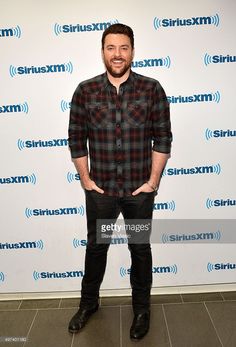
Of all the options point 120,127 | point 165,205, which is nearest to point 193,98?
point 120,127

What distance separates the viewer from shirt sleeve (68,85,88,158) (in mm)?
2037

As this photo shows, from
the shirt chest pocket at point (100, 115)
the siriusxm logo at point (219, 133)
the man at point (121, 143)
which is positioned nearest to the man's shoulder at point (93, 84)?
the man at point (121, 143)

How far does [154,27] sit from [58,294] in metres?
2.07

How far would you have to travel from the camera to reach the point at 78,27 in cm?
216

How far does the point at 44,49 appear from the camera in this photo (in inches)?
86.4

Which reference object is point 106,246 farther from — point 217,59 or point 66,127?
point 217,59

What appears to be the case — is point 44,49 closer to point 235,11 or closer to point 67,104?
point 67,104

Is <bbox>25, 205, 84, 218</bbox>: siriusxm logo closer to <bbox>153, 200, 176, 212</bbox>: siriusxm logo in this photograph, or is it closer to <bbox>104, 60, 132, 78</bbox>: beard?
<bbox>153, 200, 176, 212</bbox>: siriusxm logo

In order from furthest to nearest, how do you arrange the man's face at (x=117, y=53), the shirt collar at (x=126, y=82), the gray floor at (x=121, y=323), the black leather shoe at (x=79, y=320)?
the black leather shoe at (x=79, y=320), the gray floor at (x=121, y=323), the shirt collar at (x=126, y=82), the man's face at (x=117, y=53)

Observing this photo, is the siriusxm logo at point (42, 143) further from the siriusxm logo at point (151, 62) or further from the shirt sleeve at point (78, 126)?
the siriusxm logo at point (151, 62)

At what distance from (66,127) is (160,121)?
0.67 meters

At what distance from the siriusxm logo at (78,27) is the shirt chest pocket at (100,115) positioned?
0.55 m

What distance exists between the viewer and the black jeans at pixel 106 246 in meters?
2.13

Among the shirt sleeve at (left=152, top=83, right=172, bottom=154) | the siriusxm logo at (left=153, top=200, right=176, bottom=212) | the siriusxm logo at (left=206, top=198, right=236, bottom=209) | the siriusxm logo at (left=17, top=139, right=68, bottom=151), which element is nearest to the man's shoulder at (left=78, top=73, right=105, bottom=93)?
the shirt sleeve at (left=152, top=83, right=172, bottom=154)
